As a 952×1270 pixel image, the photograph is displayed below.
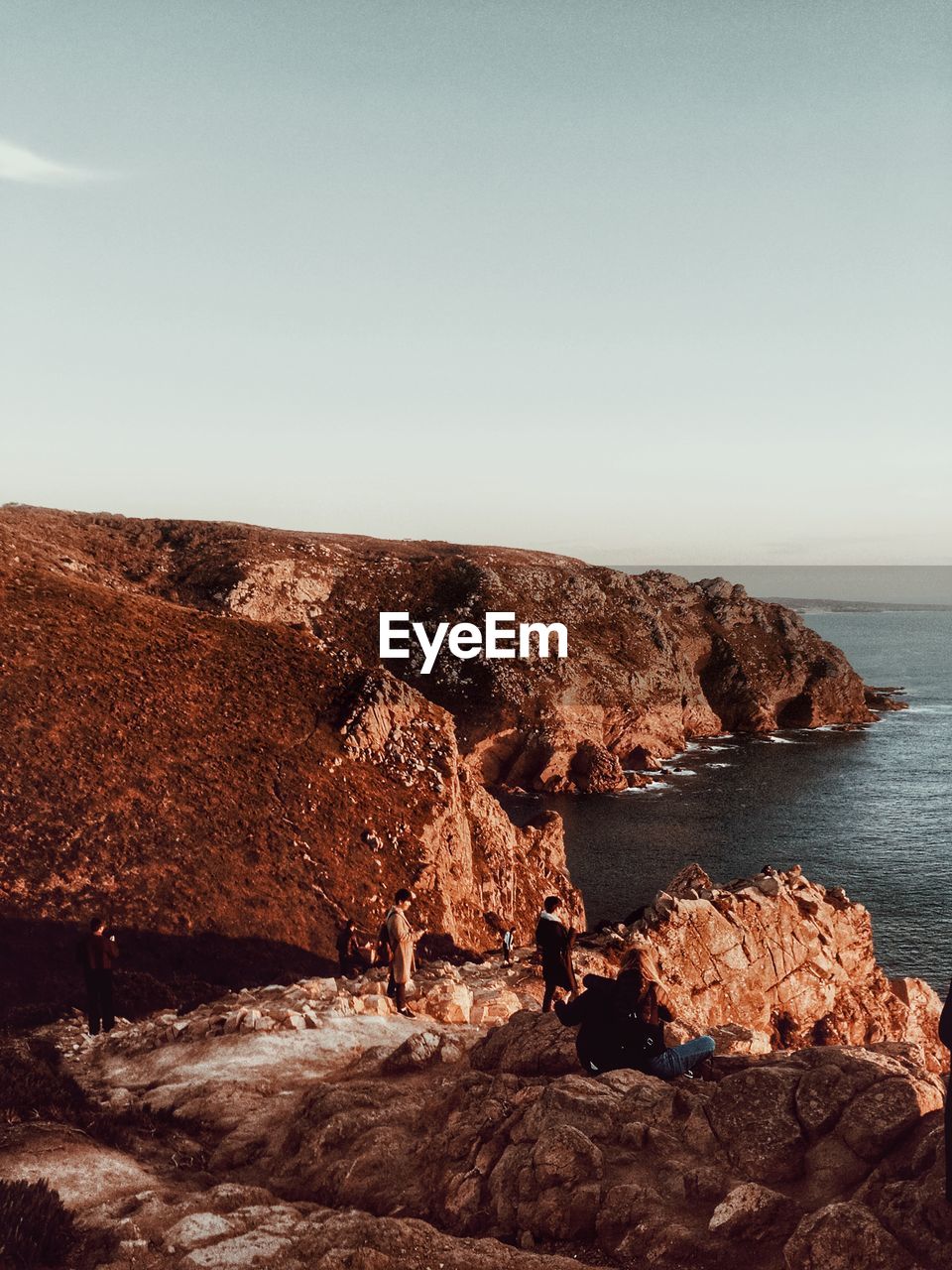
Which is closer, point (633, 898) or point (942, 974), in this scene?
point (942, 974)

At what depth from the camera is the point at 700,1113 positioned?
11328mm

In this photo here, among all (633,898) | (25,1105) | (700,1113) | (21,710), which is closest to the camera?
(700,1113)

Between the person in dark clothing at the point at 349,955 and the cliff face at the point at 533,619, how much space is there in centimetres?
5975

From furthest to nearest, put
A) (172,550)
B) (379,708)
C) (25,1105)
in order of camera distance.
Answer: (172,550)
(379,708)
(25,1105)

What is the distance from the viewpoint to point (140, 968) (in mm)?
26312

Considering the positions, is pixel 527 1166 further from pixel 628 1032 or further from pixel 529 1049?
pixel 529 1049

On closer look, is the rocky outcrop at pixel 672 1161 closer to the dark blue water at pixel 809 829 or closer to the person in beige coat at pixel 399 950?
the person in beige coat at pixel 399 950

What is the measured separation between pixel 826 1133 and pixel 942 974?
1720 inches

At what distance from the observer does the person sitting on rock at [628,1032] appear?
41.6 ft

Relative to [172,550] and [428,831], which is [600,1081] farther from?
[172,550]

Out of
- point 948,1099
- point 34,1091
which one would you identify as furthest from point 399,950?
point 948,1099

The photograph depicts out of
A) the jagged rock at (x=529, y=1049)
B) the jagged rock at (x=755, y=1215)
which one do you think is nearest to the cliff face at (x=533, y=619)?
the jagged rock at (x=529, y=1049)

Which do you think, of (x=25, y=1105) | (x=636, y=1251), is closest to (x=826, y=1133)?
(x=636, y=1251)

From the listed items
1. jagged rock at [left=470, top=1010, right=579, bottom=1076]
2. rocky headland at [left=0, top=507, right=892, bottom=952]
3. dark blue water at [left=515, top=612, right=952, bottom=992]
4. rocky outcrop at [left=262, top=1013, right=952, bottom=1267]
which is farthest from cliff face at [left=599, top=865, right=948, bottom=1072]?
rocky outcrop at [left=262, top=1013, right=952, bottom=1267]
